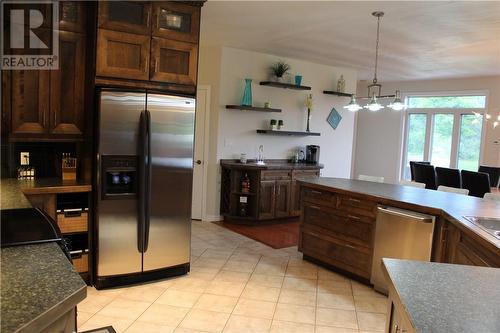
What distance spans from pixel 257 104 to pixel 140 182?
3278 mm

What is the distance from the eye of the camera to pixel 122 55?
3252 mm

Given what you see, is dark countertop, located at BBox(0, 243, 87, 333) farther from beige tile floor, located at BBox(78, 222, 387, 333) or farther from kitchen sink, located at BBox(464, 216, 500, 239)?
kitchen sink, located at BBox(464, 216, 500, 239)

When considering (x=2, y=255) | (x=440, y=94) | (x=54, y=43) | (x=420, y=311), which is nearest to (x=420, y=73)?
(x=440, y=94)

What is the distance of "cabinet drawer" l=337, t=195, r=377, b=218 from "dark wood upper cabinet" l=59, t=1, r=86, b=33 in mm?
2839

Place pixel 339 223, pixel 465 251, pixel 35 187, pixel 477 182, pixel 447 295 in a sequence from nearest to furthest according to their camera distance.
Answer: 1. pixel 447 295
2. pixel 465 251
3. pixel 35 187
4. pixel 339 223
5. pixel 477 182

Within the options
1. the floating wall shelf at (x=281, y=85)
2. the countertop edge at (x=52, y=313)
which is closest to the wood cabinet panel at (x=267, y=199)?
the floating wall shelf at (x=281, y=85)

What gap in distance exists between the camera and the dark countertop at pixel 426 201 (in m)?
2.76

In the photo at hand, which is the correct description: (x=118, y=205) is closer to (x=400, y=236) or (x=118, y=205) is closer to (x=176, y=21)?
(x=176, y=21)

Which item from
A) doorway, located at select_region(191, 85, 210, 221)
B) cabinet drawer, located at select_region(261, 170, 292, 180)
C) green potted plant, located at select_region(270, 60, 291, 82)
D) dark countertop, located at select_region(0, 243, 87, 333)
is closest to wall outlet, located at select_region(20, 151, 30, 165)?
dark countertop, located at select_region(0, 243, 87, 333)

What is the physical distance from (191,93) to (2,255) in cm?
234

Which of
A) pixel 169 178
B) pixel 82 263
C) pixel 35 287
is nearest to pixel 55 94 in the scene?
pixel 169 178

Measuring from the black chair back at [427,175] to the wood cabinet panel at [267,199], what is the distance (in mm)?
2731

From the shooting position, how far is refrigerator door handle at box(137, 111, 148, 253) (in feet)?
10.7

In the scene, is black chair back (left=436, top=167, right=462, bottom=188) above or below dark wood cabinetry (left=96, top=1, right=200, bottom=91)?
below
